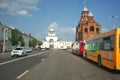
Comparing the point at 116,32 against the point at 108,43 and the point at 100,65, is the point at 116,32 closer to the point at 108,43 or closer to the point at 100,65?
the point at 108,43

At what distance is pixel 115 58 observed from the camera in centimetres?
1407

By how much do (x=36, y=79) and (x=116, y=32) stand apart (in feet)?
20.0

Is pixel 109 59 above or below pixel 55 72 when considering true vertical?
above

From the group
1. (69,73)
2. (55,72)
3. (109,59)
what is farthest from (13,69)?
(109,59)

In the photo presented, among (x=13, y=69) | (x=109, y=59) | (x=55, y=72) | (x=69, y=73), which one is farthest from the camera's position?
(x=13, y=69)

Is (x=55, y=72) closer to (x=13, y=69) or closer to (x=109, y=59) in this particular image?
(x=13, y=69)

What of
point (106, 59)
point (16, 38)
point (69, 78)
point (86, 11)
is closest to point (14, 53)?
point (106, 59)

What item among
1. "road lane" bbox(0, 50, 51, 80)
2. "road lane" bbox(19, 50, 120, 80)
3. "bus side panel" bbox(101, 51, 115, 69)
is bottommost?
"road lane" bbox(19, 50, 120, 80)

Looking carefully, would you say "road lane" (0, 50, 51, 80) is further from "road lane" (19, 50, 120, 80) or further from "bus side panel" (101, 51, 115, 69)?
"bus side panel" (101, 51, 115, 69)

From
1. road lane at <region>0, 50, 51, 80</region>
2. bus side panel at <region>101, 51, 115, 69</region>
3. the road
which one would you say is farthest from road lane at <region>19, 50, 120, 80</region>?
road lane at <region>0, 50, 51, 80</region>

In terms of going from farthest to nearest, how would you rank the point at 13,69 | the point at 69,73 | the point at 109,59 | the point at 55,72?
the point at 13,69 → the point at 109,59 → the point at 55,72 → the point at 69,73

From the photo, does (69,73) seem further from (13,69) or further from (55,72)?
(13,69)

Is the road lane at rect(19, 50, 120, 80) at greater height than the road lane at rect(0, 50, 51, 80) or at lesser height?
lesser

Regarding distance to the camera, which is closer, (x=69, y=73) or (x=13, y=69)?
(x=69, y=73)
